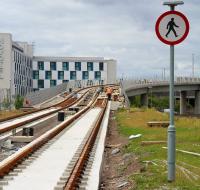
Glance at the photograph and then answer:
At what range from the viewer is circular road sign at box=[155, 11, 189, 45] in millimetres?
11164

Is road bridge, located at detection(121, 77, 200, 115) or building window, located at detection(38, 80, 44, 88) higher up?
building window, located at detection(38, 80, 44, 88)

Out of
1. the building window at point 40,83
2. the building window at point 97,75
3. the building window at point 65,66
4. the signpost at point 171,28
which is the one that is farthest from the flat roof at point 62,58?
the signpost at point 171,28

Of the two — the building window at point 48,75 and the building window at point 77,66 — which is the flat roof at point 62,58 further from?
the building window at point 48,75

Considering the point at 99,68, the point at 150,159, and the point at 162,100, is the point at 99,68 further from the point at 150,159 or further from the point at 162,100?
the point at 150,159

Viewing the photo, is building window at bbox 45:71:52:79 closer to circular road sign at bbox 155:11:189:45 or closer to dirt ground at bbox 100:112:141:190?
dirt ground at bbox 100:112:141:190

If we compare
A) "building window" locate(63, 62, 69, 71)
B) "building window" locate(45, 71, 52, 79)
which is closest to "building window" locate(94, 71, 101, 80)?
"building window" locate(63, 62, 69, 71)

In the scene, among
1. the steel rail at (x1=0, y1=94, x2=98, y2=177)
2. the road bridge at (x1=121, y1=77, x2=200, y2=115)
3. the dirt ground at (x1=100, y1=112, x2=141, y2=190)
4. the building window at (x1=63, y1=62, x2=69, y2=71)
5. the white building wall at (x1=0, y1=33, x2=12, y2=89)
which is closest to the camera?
the dirt ground at (x1=100, y1=112, x2=141, y2=190)

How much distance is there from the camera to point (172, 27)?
11211mm

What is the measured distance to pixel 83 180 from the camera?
1210cm

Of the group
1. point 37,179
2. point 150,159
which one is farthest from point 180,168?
point 37,179

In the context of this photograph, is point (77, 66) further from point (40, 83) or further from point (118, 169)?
point (118, 169)

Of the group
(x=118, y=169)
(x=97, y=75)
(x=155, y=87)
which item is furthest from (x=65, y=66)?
(x=118, y=169)

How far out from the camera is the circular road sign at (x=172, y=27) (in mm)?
11164

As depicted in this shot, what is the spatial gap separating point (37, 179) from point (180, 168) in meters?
3.39
